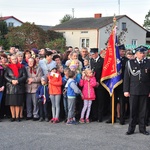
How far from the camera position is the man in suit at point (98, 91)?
27.9 ft

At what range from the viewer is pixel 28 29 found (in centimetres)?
3462

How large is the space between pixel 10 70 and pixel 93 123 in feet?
8.37

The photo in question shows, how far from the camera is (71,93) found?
823 cm

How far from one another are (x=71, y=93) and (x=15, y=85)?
57.6 inches

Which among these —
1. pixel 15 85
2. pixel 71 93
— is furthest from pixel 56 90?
pixel 15 85

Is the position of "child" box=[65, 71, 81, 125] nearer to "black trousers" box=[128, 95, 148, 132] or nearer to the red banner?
the red banner

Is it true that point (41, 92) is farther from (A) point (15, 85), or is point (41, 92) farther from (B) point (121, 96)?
(B) point (121, 96)

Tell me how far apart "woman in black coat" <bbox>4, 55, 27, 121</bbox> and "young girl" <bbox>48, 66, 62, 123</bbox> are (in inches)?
28.0

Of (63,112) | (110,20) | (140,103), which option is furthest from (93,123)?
(110,20)

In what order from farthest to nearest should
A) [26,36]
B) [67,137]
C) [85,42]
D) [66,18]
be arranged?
[66,18] → [85,42] → [26,36] → [67,137]

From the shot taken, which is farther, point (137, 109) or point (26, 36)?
point (26, 36)

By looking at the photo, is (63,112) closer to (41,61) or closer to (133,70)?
(41,61)

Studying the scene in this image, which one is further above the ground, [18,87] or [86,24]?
[86,24]

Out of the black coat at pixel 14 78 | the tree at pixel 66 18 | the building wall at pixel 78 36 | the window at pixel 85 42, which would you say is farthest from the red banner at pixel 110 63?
the tree at pixel 66 18
